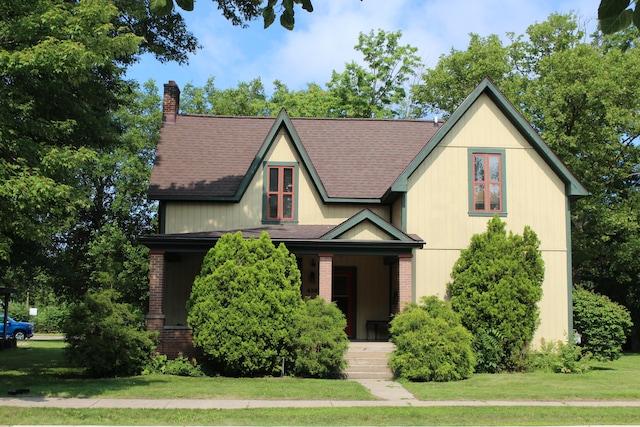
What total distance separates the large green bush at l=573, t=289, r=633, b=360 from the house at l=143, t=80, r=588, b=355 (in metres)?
0.52

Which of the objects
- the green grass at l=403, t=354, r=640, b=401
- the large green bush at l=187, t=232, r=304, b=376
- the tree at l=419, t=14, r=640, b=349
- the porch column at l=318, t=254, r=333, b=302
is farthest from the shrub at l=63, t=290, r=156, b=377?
the tree at l=419, t=14, r=640, b=349

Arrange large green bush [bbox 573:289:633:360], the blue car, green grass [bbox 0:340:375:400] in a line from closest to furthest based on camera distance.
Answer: green grass [bbox 0:340:375:400], large green bush [bbox 573:289:633:360], the blue car

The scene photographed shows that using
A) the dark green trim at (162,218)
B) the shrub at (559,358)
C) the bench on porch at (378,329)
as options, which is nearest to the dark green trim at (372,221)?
the bench on porch at (378,329)

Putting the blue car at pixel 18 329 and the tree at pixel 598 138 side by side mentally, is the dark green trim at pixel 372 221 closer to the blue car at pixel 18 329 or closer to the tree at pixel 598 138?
the tree at pixel 598 138

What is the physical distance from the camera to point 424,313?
51.3ft

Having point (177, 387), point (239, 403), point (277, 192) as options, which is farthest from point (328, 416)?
point (277, 192)

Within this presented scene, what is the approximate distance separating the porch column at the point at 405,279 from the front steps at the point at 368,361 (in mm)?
1311

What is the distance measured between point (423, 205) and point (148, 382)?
9.41 m

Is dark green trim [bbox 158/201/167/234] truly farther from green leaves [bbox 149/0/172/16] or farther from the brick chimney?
green leaves [bbox 149/0/172/16]

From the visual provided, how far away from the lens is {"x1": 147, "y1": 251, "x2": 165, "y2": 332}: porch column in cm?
1662

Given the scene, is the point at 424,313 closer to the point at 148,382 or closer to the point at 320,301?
the point at 320,301

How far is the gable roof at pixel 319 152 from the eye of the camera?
1891 centimetres

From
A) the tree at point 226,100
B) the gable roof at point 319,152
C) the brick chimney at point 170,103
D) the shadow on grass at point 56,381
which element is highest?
the tree at point 226,100

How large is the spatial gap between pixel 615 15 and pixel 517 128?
16445mm
